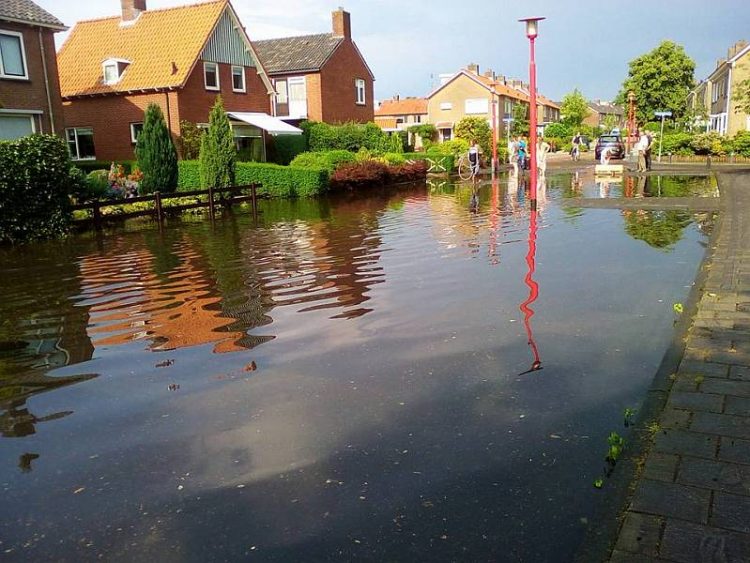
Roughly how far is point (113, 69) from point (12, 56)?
7616 millimetres

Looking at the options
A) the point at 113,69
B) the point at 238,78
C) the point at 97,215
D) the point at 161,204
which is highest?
the point at 113,69

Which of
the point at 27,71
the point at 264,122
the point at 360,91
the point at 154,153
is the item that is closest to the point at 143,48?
the point at 264,122

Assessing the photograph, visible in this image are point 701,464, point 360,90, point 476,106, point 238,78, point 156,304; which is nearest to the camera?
point 701,464

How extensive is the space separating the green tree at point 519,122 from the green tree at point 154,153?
185 feet

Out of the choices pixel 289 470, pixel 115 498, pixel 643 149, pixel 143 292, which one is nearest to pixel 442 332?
pixel 289 470

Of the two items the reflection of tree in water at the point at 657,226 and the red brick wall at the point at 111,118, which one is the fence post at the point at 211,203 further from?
the red brick wall at the point at 111,118

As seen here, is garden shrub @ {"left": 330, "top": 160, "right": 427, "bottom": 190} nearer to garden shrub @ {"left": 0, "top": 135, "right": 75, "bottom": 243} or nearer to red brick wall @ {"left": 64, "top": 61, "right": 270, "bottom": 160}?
red brick wall @ {"left": 64, "top": 61, "right": 270, "bottom": 160}

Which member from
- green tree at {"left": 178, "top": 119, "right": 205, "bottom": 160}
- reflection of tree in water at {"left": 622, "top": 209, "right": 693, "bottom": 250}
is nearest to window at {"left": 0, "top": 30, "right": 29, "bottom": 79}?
green tree at {"left": 178, "top": 119, "right": 205, "bottom": 160}

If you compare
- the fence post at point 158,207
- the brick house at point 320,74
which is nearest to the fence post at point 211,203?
the fence post at point 158,207

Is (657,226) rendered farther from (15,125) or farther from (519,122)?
(519,122)

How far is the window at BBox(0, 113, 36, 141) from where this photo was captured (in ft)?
77.9

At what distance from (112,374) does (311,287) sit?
375 centimetres

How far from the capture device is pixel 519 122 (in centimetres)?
7506

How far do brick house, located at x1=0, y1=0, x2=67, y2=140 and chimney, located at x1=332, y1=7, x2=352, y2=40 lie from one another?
66.1 ft
